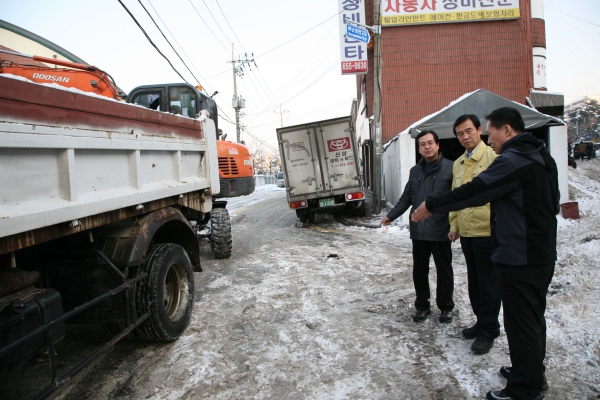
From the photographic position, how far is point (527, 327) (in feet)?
7.76

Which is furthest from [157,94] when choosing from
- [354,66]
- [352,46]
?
[352,46]

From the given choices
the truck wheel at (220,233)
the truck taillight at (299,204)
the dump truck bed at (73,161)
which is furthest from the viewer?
the truck taillight at (299,204)

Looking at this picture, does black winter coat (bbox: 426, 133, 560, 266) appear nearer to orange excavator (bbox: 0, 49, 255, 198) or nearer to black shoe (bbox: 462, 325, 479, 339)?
black shoe (bbox: 462, 325, 479, 339)

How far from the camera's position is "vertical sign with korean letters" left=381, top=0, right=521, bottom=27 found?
14039mm

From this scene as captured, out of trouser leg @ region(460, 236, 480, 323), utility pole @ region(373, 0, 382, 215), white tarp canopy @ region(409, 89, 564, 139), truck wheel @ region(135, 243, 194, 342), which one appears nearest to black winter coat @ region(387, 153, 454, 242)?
trouser leg @ region(460, 236, 480, 323)

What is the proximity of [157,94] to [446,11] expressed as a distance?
39.8 feet

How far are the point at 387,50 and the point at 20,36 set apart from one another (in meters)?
13.0

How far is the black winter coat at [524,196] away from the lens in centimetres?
232

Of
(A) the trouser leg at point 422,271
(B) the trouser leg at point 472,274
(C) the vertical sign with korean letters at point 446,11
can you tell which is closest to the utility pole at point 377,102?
(C) the vertical sign with korean letters at point 446,11

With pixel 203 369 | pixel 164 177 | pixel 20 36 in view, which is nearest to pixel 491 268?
pixel 203 369

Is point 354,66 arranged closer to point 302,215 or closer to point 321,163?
point 321,163

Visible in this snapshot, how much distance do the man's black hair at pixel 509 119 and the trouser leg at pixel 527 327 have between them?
0.88 metres

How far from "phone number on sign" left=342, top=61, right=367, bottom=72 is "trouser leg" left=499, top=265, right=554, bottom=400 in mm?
12392

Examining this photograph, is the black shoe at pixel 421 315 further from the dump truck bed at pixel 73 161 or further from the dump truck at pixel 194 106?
the dump truck at pixel 194 106
